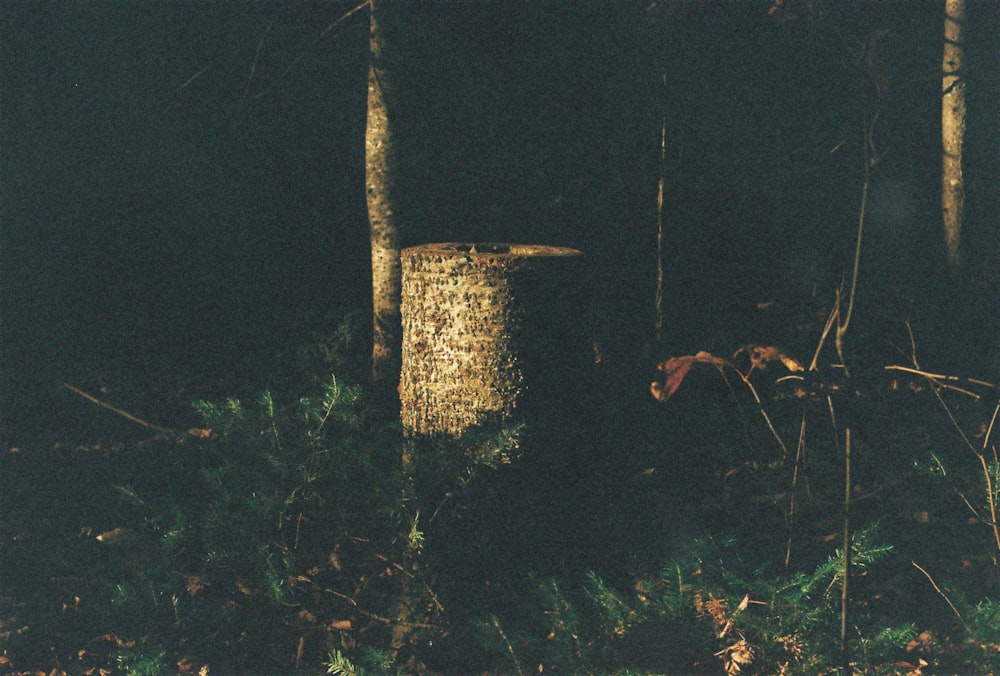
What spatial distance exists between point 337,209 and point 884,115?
15.5ft

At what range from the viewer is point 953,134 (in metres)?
6.45

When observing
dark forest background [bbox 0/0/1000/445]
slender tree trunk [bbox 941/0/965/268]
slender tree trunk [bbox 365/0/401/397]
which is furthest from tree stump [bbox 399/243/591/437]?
slender tree trunk [bbox 941/0/965/268]

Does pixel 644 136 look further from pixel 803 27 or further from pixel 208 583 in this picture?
pixel 208 583

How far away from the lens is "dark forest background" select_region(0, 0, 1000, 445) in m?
6.24

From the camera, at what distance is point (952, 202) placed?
21.4 ft

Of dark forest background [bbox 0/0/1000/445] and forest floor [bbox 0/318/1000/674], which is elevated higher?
dark forest background [bbox 0/0/1000/445]

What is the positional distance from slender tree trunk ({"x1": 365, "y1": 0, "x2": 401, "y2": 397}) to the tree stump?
1.55 metres

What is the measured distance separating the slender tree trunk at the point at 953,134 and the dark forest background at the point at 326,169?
0.32ft

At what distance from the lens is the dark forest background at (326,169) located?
624 cm

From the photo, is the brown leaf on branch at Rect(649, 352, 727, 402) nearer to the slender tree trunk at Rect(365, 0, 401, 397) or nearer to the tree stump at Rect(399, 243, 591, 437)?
the tree stump at Rect(399, 243, 591, 437)

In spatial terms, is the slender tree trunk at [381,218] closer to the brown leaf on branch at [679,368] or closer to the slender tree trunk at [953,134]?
the brown leaf on branch at [679,368]

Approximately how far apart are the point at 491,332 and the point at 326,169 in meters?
3.67

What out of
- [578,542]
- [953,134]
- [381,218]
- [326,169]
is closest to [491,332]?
[578,542]

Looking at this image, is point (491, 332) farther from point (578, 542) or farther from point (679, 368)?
point (578, 542)
